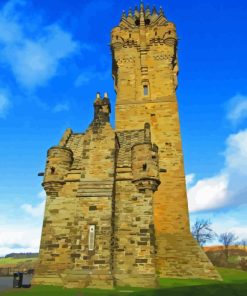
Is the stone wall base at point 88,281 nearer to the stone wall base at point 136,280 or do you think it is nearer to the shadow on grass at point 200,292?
the stone wall base at point 136,280

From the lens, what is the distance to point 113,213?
1508cm

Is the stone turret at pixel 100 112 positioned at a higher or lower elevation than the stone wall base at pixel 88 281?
higher

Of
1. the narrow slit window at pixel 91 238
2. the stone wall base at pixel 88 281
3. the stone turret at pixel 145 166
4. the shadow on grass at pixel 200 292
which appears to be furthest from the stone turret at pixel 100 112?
the shadow on grass at pixel 200 292

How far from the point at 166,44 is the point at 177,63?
423 centimetres

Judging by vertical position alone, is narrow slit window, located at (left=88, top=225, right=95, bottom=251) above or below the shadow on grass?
above

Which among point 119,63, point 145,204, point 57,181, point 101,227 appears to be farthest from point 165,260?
point 119,63

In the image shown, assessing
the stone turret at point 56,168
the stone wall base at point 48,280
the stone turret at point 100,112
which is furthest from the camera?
the stone turret at point 100,112

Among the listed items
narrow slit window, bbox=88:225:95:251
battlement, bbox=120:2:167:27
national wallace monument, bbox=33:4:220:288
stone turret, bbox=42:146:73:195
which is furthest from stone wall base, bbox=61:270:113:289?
battlement, bbox=120:2:167:27

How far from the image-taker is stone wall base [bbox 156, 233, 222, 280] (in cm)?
1870

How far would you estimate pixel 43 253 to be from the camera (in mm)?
15406

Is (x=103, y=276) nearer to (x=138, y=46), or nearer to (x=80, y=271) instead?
(x=80, y=271)

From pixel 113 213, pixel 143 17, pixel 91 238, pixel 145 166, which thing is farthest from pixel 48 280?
pixel 143 17

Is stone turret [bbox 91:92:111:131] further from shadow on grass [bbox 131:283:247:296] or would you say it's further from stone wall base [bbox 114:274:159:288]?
shadow on grass [bbox 131:283:247:296]

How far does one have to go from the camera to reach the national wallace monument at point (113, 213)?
13859 millimetres
